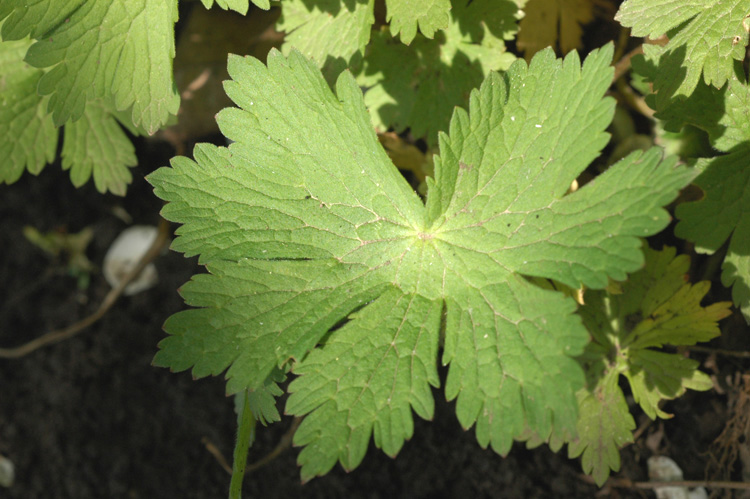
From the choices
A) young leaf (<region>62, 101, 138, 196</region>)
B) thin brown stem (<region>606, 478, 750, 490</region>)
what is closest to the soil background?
thin brown stem (<region>606, 478, 750, 490</region>)

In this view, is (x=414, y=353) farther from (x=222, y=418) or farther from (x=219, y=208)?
(x=222, y=418)

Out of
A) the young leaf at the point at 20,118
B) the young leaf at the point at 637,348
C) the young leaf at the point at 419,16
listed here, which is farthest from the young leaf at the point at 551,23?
→ the young leaf at the point at 20,118

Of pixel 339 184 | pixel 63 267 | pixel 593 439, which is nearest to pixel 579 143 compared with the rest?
pixel 339 184

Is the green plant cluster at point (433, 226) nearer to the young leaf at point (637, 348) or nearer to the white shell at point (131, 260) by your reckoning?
the young leaf at point (637, 348)

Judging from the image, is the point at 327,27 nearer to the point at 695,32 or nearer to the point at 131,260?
the point at 695,32

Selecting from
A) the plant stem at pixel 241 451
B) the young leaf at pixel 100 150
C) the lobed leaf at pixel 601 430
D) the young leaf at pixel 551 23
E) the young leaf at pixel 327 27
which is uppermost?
the young leaf at pixel 327 27

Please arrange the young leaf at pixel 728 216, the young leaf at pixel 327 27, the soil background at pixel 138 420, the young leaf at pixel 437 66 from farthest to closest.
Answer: the soil background at pixel 138 420 → the young leaf at pixel 437 66 → the young leaf at pixel 327 27 → the young leaf at pixel 728 216
